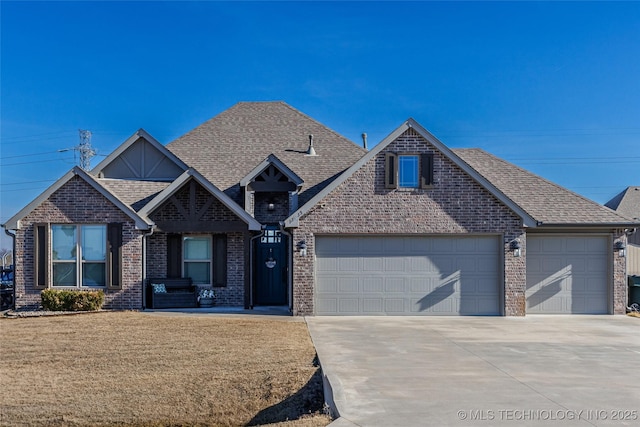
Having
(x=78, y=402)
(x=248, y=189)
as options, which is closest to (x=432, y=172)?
(x=248, y=189)

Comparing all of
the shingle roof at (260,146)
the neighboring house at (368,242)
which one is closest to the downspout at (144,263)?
the neighboring house at (368,242)

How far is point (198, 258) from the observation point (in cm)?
1764

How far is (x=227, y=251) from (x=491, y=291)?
313 inches

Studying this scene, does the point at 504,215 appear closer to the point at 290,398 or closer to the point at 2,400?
the point at 290,398

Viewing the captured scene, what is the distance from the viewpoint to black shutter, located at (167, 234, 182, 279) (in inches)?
A: 687

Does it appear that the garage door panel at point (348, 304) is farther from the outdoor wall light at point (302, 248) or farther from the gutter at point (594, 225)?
the gutter at point (594, 225)

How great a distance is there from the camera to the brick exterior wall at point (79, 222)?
53.8 ft

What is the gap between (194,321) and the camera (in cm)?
1438

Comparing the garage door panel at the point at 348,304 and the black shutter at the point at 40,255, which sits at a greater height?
the black shutter at the point at 40,255

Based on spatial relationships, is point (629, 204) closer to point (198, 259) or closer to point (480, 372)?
point (198, 259)

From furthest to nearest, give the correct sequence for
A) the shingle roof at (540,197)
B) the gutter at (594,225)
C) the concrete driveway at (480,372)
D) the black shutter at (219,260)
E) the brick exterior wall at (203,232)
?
the black shutter at (219,260)
the brick exterior wall at (203,232)
the shingle roof at (540,197)
the gutter at (594,225)
the concrete driveway at (480,372)

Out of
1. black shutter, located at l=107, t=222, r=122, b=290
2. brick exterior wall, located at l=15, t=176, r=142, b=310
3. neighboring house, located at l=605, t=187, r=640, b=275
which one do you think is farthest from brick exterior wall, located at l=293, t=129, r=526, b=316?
neighboring house, located at l=605, t=187, r=640, b=275

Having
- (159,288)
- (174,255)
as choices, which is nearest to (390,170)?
(174,255)

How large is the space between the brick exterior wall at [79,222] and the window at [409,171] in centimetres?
747
